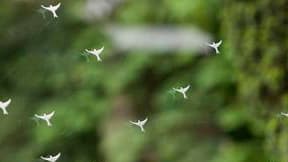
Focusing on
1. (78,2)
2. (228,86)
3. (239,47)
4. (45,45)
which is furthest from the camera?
(78,2)

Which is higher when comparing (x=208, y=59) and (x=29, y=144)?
(x=208, y=59)

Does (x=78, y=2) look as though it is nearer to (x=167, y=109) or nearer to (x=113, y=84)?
(x=113, y=84)

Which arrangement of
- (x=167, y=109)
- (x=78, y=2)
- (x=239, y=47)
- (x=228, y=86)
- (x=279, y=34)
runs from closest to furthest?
(x=279, y=34), (x=239, y=47), (x=228, y=86), (x=167, y=109), (x=78, y=2)

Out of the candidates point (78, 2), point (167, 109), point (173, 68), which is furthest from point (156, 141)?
point (78, 2)

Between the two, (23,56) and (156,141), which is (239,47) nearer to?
(23,56)

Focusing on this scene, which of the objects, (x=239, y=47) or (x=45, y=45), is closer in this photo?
(x=239, y=47)

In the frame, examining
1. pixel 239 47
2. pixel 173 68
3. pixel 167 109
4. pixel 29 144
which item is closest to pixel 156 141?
pixel 167 109

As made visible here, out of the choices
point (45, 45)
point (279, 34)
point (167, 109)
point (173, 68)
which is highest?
point (173, 68)
